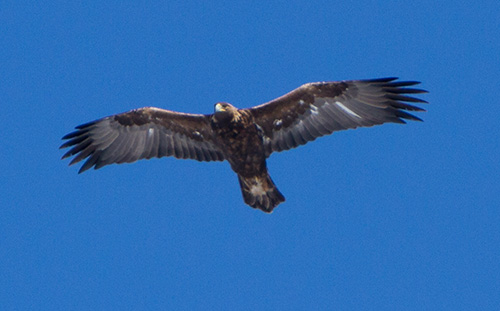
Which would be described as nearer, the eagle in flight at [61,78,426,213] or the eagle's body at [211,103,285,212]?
the eagle's body at [211,103,285,212]

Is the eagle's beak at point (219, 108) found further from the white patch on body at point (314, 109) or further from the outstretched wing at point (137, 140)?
the white patch on body at point (314, 109)

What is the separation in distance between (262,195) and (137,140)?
2.59m

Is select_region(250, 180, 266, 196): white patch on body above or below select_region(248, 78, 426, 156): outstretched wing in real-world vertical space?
below

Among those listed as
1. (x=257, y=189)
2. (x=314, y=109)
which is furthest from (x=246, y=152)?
(x=314, y=109)

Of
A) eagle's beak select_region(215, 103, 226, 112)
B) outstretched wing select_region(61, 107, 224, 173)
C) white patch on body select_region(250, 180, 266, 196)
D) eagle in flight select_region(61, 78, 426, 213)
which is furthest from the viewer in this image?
outstretched wing select_region(61, 107, 224, 173)

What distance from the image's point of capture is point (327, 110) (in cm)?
1552

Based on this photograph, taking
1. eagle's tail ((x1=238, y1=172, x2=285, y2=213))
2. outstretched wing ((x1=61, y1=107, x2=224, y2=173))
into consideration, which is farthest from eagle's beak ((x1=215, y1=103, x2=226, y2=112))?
eagle's tail ((x1=238, y1=172, x2=285, y2=213))

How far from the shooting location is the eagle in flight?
595 inches

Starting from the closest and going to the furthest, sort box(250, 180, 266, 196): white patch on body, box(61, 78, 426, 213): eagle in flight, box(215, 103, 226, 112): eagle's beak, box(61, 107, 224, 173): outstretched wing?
1. box(215, 103, 226, 112): eagle's beak
2. box(61, 78, 426, 213): eagle in flight
3. box(250, 180, 266, 196): white patch on body
4. box(61, 107, 224, 173): outstretched wing

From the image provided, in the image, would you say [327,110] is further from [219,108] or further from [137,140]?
[137,140]

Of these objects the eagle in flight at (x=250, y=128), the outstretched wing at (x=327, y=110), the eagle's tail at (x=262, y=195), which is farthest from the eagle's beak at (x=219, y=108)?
the eagle's tail at (x=262, y=195)

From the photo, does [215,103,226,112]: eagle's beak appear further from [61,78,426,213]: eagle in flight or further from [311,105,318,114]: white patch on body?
[311,105,318,114]: white patch on body

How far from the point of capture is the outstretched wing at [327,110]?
50.2 ft

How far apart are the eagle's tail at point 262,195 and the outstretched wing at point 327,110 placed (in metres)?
0.64
